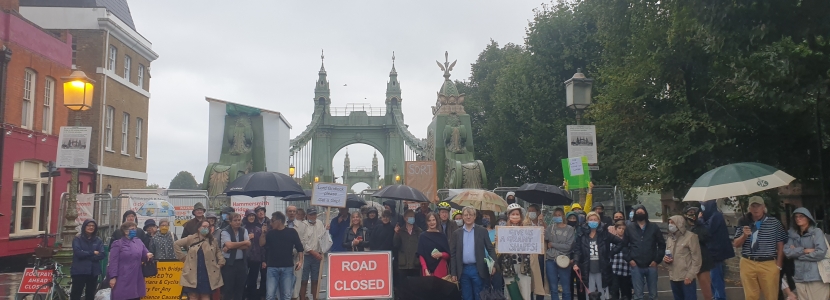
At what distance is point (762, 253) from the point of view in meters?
8.60

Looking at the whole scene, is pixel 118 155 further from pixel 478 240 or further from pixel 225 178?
pixel 478 240

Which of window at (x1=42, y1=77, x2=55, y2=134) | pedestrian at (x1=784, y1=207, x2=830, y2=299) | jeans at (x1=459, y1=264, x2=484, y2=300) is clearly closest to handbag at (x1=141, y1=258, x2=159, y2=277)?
jeans at (x1=459, y1=264, x2=484, y2=300)

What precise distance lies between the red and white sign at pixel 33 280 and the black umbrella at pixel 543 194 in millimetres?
8939

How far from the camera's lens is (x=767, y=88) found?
1068 centimetres

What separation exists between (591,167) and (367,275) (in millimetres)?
6087

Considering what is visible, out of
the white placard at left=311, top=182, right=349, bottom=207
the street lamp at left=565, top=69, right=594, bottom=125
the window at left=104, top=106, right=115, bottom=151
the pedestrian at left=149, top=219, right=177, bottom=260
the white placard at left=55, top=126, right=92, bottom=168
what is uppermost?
the window at left=104, top=106, right=115, bottom=151

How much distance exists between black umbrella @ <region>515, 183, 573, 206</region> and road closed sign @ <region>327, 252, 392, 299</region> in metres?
5.40

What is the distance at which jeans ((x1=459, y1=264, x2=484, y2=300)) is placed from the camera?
9.03 m

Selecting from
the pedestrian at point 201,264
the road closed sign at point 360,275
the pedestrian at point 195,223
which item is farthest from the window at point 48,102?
the road closed sign at point 360,275

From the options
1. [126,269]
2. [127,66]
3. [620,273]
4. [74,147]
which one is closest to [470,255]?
[620,273]

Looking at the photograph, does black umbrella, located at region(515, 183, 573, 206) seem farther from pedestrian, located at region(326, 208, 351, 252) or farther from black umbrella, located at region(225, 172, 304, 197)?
black umbrella, located at region(225, 172, 304, 197)

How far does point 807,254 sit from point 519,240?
3.58 meters

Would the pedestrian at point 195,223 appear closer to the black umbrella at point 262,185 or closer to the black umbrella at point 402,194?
the black umbrella at point 262,185

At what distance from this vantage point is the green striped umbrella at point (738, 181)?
882 centimetres
